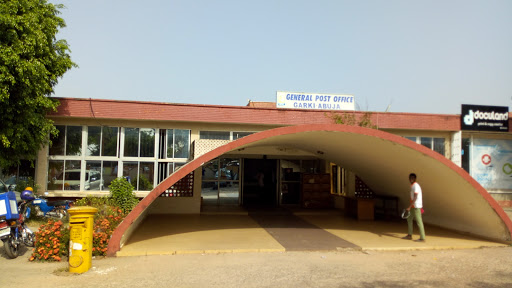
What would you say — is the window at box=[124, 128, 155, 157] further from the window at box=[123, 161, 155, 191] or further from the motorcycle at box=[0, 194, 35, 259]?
the motorcycle at box=[0, 194, 35, 259]

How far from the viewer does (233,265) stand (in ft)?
24.2

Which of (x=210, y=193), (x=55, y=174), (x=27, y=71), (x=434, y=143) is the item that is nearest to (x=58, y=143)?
(x=55, y=174)

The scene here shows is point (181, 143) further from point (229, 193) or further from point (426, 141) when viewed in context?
point (426, 141)

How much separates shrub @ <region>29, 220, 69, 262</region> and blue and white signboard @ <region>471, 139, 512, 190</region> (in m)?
16.5

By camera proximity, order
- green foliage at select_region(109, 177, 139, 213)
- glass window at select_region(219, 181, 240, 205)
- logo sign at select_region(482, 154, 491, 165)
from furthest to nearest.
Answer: logo sign at select_region(482, 154, 491, 165), glass window at select_region(219, 181, 240, 205), green foliage at select_region(109, 177, 139, 213)

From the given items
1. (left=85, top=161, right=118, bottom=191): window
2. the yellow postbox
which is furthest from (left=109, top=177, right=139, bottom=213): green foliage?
the yellow postbox

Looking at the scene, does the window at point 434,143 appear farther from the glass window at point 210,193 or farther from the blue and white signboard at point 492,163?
the glass window at point 210,193

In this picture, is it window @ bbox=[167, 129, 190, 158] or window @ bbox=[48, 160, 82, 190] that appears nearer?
window @ bbox=[48, 160, 82, 190]

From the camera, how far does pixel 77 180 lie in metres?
13.8

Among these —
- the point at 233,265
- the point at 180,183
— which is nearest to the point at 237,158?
the point at 180,183

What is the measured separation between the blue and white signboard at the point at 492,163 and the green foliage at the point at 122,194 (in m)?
14.5

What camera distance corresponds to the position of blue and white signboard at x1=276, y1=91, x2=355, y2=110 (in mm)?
18500

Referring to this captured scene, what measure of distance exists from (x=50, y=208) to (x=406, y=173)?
10.9 m

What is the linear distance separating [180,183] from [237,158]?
10.1 ft
